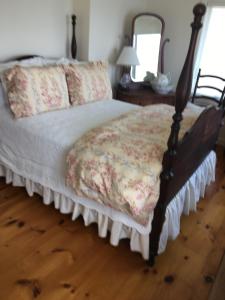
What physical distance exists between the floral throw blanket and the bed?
0.30ft

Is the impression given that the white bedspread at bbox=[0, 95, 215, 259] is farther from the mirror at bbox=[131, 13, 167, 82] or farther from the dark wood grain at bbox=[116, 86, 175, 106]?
the mirror at bbox=[131, 13, 167, 82]

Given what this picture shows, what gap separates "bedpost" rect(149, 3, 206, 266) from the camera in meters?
1.12

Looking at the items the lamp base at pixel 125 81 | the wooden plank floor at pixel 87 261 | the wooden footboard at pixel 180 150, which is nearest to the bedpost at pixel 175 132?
the wooden footboard at pixel 180 150

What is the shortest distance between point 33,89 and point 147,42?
2127mm

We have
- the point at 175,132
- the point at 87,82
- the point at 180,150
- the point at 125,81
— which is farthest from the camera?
the point at 125,81

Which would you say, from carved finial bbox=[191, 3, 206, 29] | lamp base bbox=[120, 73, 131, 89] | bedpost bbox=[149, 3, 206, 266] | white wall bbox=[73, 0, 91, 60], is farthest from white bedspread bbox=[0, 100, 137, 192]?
lamp base bbox=[120, 73, 131, 89]

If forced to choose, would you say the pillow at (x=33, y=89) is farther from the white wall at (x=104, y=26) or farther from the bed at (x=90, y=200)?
the white wall at (x=104, y=26)

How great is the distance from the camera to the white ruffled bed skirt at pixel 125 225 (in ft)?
5.55

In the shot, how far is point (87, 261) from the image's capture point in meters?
1.72

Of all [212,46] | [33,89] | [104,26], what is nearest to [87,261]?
[33,89]

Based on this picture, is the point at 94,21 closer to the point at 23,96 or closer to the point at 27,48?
the point at 27,48

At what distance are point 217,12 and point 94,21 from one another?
1.60m

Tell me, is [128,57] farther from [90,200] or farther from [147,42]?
[90,200]

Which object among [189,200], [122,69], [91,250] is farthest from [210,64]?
[91,250]
